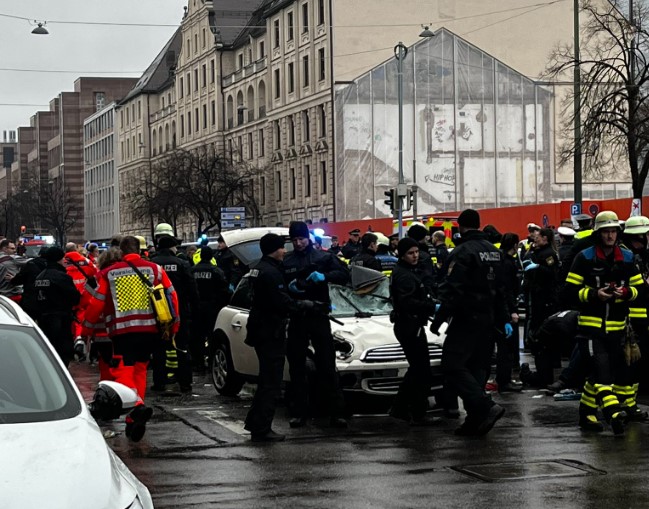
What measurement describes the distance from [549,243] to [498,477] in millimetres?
6995

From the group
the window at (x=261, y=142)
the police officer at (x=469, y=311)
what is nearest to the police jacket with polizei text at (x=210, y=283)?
the police officer at (x=469, y=311)

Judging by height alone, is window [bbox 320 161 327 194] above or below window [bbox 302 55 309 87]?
below

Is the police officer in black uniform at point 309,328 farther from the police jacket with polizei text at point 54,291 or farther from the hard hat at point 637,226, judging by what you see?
the police jacket with polizei text at point 54,291

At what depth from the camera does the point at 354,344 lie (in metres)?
12.8

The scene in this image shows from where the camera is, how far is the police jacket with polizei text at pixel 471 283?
11312 millimetres

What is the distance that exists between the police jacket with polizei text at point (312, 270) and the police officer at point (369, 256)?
4940mm

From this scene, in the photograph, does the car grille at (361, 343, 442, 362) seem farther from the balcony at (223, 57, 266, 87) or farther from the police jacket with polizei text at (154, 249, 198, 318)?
the balcony at (223, 57, 266, 87)

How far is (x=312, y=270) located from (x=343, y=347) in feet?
3.39

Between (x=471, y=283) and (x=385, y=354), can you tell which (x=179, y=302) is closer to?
(x=385, y=354)

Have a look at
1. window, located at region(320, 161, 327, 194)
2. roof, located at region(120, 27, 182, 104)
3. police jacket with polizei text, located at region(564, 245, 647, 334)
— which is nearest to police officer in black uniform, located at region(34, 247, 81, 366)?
police jacket with polizei text, located at region(564, 245, 647, 334)

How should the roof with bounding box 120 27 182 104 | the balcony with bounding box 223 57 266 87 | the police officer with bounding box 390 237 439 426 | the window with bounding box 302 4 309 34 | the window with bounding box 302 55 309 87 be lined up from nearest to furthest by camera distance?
1. the police officer with bounding box 390 237 439 426
2. the window with bounding box 302 4 309 34
3. the window with bounding box 302 55 309 87
4. the balcony with bounding box 223 57 266 87
5. the roof with bounding box 120 27 182 104

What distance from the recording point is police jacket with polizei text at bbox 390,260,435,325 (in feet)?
39.6

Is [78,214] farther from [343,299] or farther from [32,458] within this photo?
[32,458]

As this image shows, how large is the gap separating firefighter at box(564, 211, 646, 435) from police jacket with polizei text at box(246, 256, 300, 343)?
245 cm
